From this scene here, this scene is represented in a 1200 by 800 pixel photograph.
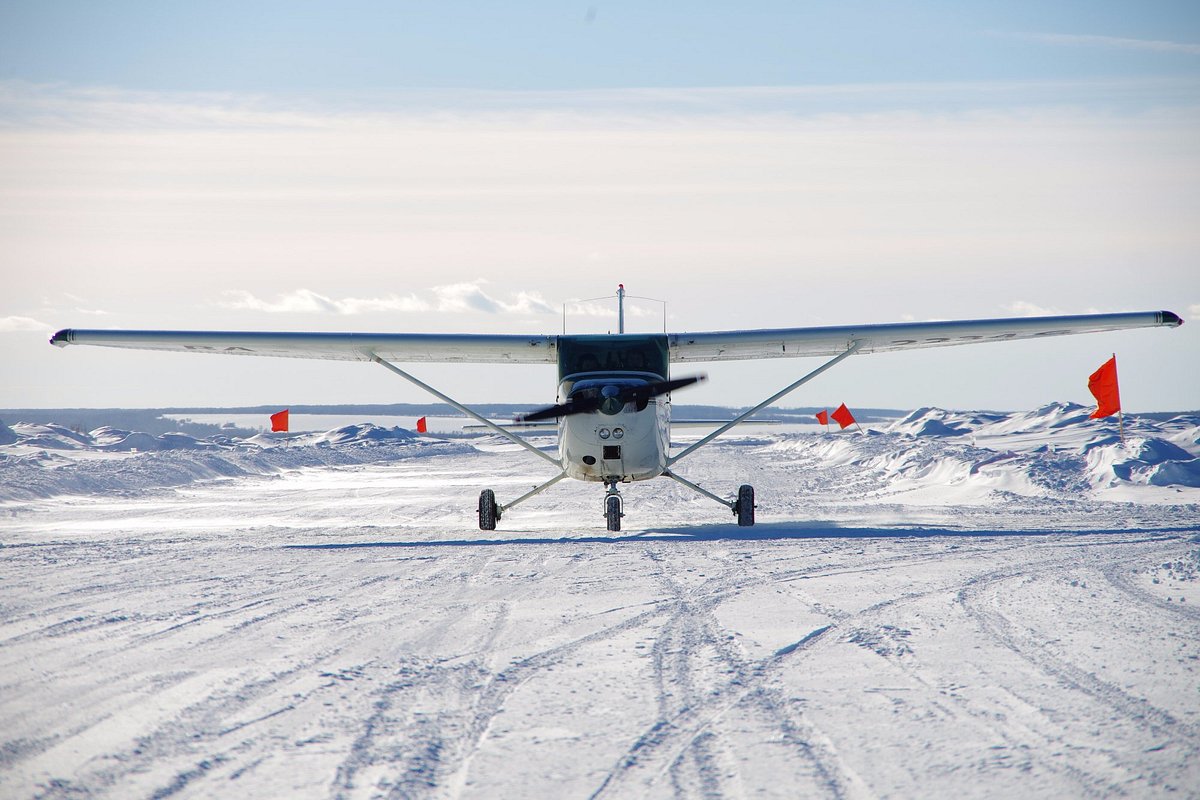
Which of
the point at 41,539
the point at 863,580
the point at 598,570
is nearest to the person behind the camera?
the point at 863,580

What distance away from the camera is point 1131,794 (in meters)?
3.46

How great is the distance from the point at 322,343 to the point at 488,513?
346 centimetres

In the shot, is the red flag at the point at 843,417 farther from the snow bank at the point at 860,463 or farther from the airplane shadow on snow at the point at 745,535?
the airplane shadow on snow at the point at 745,535

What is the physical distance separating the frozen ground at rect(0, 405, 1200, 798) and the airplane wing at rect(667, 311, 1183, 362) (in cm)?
275

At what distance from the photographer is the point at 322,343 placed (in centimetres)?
1454

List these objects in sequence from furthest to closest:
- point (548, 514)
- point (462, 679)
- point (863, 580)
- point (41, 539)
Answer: point (548, 514), point (41, 539), point (863, 580), point (462, 679)

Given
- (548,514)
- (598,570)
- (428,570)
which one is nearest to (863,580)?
(598,570)

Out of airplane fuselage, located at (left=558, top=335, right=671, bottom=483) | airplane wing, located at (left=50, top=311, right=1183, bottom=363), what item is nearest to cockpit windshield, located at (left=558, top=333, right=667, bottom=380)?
airplane fuselage, located at (left=558, top=335, right=671, bottom=483)

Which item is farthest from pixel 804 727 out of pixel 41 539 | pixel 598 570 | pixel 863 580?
pixel 41 539

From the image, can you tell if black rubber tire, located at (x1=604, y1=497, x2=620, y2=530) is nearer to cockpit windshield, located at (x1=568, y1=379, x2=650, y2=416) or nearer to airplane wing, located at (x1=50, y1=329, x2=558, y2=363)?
cockpit windshield, located at (x1=568, y1=379, x2=650, y2=416)

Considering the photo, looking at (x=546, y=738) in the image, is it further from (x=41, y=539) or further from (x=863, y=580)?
(x=41, y=539)

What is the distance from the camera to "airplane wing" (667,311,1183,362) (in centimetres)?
1433

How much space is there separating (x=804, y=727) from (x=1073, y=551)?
6.96 meters

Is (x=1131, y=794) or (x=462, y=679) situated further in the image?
(x=462, y=679)
